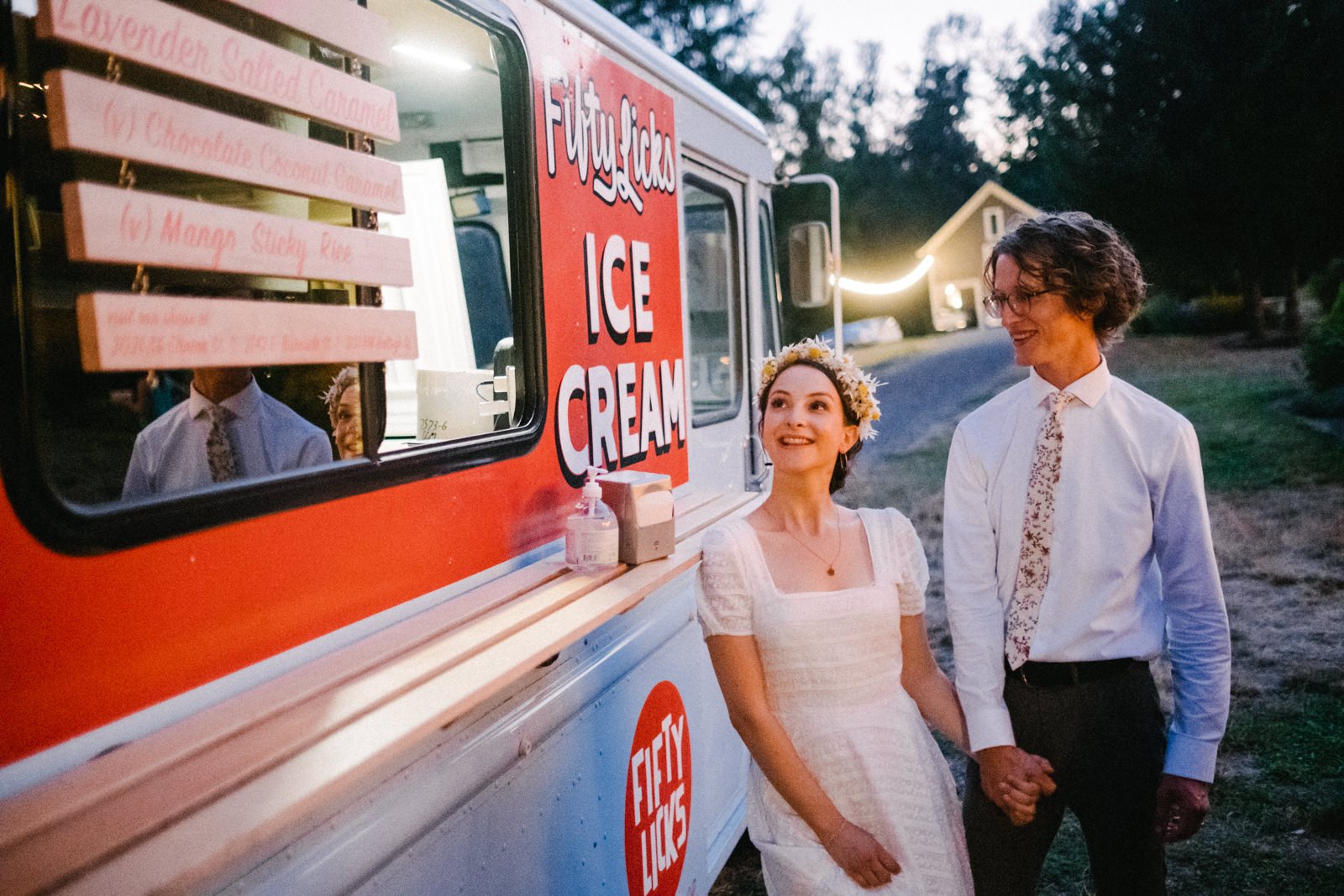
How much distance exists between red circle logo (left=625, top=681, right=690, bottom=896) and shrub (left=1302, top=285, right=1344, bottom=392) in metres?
13.7

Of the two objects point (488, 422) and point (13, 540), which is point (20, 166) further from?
point (488, 422)

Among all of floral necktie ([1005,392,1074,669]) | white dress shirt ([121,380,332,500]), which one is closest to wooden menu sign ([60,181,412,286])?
white dress shirt ([121,380,332,500])

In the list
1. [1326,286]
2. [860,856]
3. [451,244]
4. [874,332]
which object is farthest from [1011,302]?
[874,332]

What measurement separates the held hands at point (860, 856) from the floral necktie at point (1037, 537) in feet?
1.65

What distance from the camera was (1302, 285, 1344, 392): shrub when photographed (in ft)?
44.9

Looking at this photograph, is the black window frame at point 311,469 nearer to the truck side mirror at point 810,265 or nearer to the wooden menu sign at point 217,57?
the wooden menu sign at point 217,57

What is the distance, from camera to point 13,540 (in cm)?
126

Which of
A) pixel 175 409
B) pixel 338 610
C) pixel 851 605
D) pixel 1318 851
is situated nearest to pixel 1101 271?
pixel 851 605

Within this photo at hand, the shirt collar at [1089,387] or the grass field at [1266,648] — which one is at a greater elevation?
the shirt collar at [1089,387]

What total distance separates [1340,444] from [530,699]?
41.5 feet

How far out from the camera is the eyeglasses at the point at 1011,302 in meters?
2.27

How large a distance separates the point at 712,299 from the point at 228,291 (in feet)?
7.93

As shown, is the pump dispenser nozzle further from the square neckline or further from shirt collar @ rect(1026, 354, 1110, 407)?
shirt collar @ rect(1026, 354, 1110, 407)

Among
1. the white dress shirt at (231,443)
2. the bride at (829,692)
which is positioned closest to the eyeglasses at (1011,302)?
the bride at (829,692)
